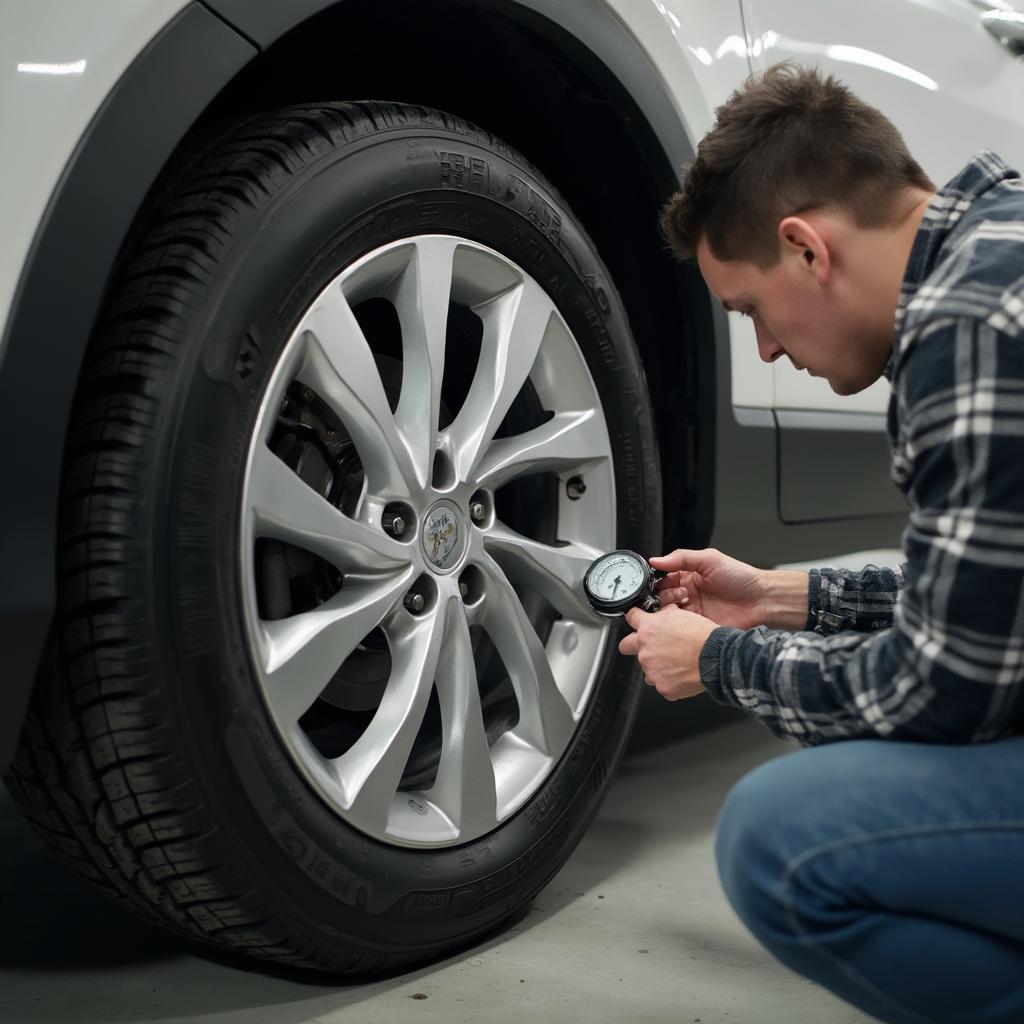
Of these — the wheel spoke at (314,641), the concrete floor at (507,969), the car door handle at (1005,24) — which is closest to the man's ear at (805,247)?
the wheel spoke at (314,641)

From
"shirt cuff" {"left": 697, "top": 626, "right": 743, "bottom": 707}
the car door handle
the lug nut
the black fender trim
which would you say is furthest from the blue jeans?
the car door handle

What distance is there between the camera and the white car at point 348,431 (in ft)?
3.91

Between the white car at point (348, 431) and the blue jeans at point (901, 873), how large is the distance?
49 cm

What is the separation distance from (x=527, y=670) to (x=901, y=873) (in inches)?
25.9

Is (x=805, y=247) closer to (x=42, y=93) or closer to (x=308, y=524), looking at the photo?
(x=308, y=524)

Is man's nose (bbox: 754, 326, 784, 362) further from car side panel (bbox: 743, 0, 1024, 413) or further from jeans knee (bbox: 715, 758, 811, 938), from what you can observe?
car side panel (bbox: 743, 0, 1024, 413)

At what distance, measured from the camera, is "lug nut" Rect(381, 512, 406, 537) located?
1495 millimetres

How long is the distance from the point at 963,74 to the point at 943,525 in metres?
1.78

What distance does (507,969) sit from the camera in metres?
1.55

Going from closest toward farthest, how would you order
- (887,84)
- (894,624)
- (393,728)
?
(894,624), (393,728), (887,84)

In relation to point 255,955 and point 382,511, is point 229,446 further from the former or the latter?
point 255,955

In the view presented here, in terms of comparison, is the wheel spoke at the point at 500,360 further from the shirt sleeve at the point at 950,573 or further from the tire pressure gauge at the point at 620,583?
the shirt sleeve at the point at 950,573

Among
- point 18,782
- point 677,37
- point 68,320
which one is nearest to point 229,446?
point 68,320

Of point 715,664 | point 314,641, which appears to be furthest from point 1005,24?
point 314,641
